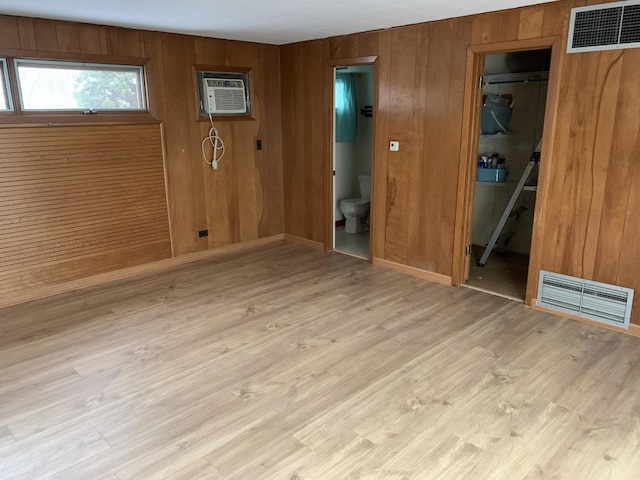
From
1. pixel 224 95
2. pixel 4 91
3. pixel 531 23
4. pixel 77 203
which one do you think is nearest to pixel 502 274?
pixel 531 23

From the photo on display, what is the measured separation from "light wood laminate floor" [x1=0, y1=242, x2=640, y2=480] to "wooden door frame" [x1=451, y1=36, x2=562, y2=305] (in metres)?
0.34

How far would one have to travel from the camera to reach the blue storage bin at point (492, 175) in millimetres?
4668

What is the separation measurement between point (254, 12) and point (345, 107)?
2.59 m

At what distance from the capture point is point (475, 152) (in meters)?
3.91

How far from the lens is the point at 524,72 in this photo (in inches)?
177

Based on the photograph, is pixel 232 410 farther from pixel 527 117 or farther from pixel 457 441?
pixel 527 117

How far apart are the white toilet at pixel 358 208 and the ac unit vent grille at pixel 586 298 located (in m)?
2.62

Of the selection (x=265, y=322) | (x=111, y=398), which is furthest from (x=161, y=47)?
(x=111, y=398)

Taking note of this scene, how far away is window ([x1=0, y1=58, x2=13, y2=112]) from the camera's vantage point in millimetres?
3539

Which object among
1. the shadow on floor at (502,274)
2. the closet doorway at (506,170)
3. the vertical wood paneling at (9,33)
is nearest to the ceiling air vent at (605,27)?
the closet doorway at (506,170)

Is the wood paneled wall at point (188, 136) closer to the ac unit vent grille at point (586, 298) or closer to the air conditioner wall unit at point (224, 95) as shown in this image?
the air conditioner wall unit at point (224, 95)

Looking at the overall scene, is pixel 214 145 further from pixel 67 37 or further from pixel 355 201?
pixel 355 201

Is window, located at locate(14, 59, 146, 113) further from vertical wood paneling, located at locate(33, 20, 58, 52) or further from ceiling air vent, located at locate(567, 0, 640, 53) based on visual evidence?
ceiling air vent, located at locate(567, 0, 640, 53)

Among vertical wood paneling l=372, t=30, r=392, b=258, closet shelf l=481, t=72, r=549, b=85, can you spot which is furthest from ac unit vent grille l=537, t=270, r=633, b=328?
closet shelf l=481, t=72, r=549, b=85
